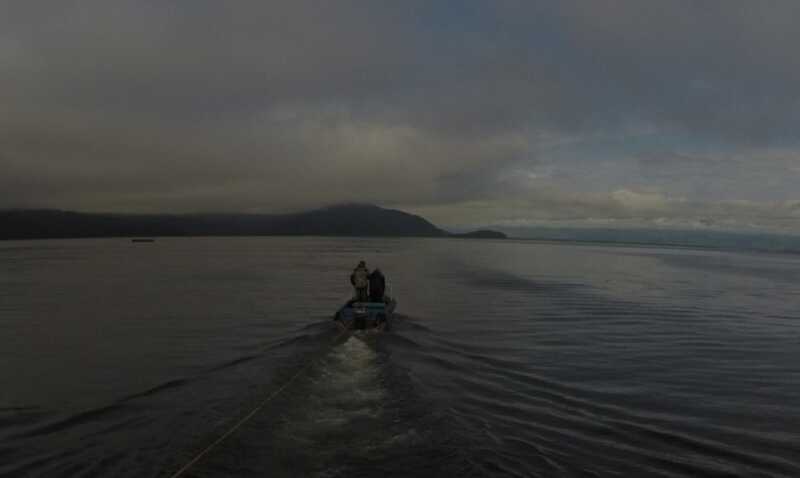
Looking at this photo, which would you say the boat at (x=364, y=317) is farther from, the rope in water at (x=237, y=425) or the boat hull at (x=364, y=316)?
the rope in water at (x=237, y=425)

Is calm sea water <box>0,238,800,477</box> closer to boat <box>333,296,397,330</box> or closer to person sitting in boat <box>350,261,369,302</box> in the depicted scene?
boat <box>333,296,397,330</box>

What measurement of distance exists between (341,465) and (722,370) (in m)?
16.5

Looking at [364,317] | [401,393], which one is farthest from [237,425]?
[364,317]

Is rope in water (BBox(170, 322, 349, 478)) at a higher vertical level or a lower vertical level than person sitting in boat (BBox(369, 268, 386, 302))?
lower

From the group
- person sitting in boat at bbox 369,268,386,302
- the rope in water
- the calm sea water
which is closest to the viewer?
the rope in water

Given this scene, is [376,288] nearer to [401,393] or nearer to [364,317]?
[364,317]

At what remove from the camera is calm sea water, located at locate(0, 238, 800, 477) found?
10.6 meters

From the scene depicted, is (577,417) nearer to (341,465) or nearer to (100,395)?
(341,465)

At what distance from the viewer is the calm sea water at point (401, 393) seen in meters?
10.6

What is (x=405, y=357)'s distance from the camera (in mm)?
20219

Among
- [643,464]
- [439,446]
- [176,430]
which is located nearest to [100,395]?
[176,430]

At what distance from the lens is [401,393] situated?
14914 mm

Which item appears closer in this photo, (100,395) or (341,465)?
(341,465)

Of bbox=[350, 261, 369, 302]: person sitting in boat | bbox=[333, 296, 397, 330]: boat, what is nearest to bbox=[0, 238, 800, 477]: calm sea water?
bbox=[333, 296, 397, 330]: boat
